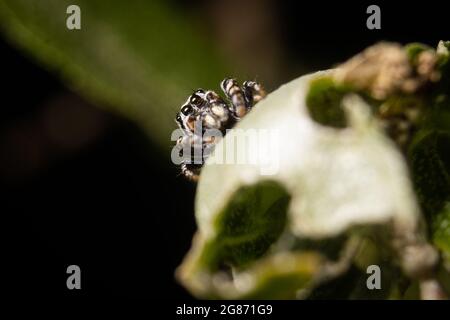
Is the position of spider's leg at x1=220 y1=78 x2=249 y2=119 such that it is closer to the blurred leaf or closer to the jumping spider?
the jumping spider

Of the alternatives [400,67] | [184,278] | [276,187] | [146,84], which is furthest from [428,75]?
[146,84]

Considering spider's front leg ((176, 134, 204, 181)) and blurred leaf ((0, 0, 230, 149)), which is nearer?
spider's front leg ((176, 134, 204, 181))

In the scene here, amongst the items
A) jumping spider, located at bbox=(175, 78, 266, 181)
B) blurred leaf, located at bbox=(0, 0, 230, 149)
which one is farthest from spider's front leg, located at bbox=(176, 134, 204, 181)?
blurred leaf, located at bbox=(0, 0, 230, 149)

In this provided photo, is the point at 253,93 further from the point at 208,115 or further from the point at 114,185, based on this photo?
the point at 114,185

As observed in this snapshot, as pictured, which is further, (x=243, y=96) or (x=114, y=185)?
(x=114, y=185)

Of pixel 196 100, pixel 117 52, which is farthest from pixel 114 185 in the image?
pixel 196 100

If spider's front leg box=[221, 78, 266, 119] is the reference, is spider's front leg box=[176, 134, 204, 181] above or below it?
below
